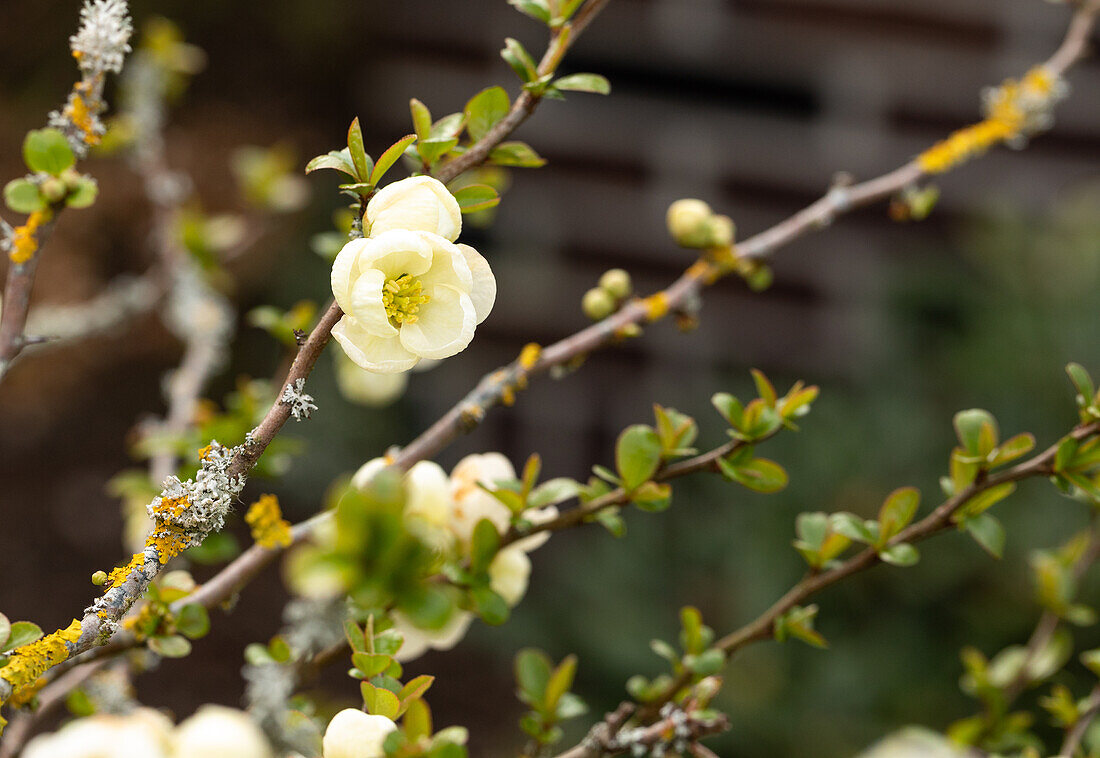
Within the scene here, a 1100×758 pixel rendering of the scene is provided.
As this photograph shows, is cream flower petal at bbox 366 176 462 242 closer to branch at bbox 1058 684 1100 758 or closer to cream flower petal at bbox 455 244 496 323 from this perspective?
cream flower petal at bbox 455 244 496 323

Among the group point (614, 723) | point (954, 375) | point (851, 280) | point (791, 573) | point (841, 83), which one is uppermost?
point (841, 83)

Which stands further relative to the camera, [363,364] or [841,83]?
[841,83]

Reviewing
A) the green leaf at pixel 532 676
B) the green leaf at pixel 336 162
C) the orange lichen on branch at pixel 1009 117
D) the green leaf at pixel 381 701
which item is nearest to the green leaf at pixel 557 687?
the green leaf at pixel 532 676

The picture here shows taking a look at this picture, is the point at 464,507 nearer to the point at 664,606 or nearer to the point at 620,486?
the point at 620,486

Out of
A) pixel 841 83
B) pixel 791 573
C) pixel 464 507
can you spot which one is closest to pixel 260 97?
pixel 841 83

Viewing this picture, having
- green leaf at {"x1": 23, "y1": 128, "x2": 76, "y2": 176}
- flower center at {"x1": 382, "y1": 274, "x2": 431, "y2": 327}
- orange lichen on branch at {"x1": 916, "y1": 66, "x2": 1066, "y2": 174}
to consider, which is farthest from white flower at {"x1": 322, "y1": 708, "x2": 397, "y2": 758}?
orange lichen on branch at {"x1": 916, "y1": 66, "x2": 1066, "y2": 174}

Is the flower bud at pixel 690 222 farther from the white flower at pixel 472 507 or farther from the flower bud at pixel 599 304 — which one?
the white flower at pixel 472 507

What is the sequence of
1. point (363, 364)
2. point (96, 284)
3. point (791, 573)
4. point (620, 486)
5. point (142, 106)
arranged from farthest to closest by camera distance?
point (96, 284), point (791, 573), point (142, 106), point (620, 486), point (363, 364)
